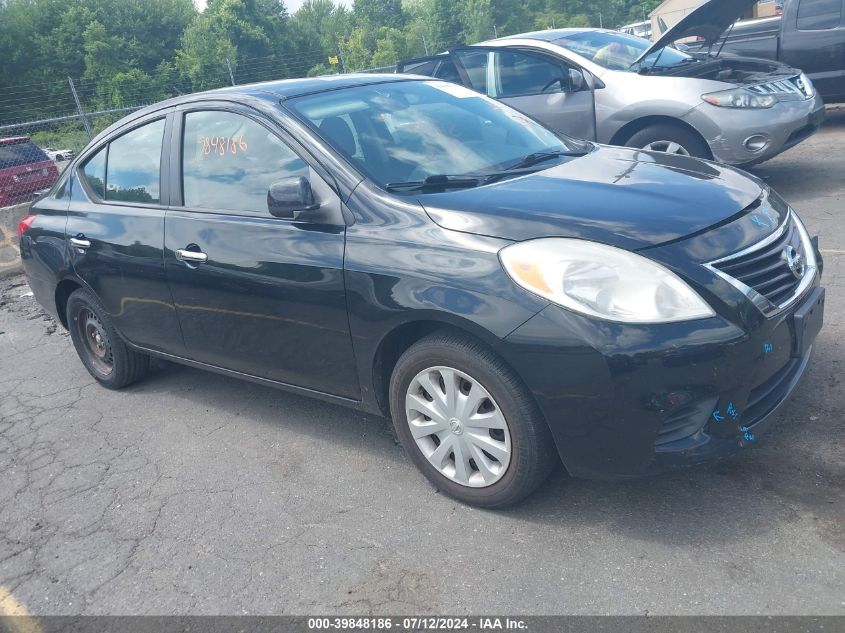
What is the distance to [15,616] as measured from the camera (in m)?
3.09

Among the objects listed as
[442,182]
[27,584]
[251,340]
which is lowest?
[27,584]

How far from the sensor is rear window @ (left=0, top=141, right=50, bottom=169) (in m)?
11.4

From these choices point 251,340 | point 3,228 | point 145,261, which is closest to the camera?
point 251,340

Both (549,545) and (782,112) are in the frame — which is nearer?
(549,545)

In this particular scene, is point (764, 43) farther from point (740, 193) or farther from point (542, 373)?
point (542, 373)

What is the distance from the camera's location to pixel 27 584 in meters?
3.28

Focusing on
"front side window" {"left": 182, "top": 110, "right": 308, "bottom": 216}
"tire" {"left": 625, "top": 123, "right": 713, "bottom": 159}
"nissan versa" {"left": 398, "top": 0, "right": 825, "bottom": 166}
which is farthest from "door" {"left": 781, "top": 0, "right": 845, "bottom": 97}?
"front side window" {"left": 182, "top": 110, "right": 308, "bottom": 216}

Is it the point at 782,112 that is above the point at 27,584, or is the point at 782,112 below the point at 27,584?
above

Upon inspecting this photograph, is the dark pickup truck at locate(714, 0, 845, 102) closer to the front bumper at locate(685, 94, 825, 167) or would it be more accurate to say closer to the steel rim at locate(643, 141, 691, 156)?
the front bumper at locate(685, 94, 825, 167)

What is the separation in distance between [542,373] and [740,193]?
1301 millimetres

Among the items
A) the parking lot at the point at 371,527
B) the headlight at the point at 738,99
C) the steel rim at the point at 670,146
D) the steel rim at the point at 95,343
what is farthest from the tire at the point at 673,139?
the steel rim at the point at 95,343

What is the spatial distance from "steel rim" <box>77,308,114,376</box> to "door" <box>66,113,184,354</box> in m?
0.38

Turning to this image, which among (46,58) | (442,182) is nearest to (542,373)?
(442,182)

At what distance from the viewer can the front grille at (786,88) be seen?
7.02 metres
